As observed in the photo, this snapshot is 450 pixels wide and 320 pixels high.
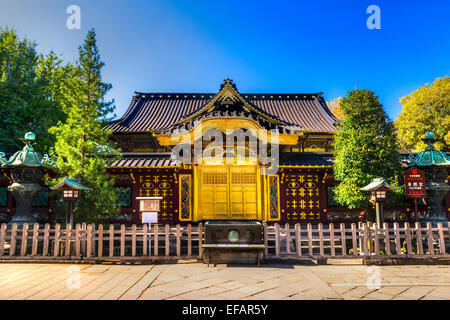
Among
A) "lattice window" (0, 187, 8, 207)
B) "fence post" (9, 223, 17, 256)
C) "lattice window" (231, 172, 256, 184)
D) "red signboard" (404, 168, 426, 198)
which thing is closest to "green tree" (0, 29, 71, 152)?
"lattice window" (0, 187, 8, 207)

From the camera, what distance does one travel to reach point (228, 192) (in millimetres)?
13312

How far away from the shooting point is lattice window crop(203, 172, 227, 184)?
13391 millimetres

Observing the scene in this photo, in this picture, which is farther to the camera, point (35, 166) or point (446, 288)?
point (35, 166)

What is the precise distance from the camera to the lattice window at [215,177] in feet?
43.9

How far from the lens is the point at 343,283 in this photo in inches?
242

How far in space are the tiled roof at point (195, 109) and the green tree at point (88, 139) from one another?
16.6 ft

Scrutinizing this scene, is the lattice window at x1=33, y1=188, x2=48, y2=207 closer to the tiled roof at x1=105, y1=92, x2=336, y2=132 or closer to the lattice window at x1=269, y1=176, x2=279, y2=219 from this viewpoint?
the tiled roof at x1=105, y1=92, x2=336, y2=132

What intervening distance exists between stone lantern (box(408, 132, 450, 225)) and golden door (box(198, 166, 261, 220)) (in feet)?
23.0

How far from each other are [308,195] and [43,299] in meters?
11.3

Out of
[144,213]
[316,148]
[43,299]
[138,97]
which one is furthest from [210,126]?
[138,97]

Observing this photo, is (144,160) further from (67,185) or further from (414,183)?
(414,183)

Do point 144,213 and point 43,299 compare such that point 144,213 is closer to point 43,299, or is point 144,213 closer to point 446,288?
→ point 43,299

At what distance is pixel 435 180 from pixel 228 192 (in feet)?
28.7

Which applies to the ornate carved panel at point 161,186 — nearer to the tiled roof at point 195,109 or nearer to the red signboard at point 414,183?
the tiled roof at point 195,109
